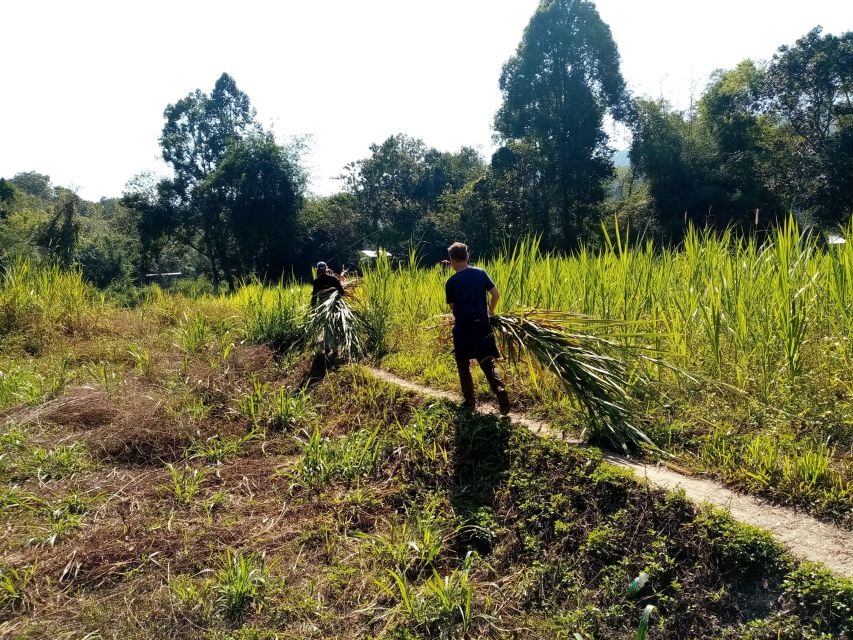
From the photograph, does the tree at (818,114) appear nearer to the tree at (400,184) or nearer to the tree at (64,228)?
the tree at (400,184)

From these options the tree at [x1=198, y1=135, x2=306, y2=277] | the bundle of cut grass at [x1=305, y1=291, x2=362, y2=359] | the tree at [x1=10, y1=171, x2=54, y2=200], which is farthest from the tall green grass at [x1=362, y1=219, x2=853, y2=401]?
the tree at [x1=10, y1=171, x2=54, y2=200]

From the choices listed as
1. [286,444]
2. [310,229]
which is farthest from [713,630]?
[310,229]

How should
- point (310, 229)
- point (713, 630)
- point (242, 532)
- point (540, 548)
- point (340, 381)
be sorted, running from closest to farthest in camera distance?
point (713, 630), point (540, 548), point (242, 532), point (340, 381), point (310, 229)

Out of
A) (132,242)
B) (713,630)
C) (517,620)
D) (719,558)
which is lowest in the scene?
(517,620)

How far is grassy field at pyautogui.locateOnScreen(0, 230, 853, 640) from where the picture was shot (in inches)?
95.5

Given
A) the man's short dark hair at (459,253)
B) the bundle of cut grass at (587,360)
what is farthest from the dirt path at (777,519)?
the man's short dark hair at (459,253)

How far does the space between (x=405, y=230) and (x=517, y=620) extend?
26962 mm

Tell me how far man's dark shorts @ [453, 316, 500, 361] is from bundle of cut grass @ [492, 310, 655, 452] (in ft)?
0.72

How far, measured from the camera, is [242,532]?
3.26m

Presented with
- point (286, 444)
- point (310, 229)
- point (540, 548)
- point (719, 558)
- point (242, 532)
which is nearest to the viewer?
point (719, 558)

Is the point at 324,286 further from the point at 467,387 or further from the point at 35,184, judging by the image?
the point at 35,184

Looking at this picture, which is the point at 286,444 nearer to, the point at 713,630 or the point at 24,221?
the point at 713,630

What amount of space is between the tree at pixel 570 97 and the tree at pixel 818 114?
6.24 metres

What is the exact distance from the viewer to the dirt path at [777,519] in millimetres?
2213
